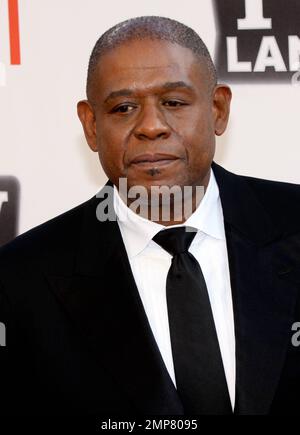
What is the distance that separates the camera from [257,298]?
4.69 feet

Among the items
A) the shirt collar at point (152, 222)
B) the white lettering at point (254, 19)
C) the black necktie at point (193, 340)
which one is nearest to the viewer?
the black necktie at point (193, 340)

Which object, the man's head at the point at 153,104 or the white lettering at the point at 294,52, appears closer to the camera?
the man's head at the point at 153,104

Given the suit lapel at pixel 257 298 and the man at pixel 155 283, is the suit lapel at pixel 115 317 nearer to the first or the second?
→ the man at pixel 155 283

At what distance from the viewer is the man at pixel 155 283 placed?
139cm

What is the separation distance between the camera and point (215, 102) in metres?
1.54

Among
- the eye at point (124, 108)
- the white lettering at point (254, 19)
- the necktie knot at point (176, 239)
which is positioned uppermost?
the white lettering at point (254, 19)

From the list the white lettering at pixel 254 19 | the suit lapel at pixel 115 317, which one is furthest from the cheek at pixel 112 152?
the white lettering at pixel 254 19

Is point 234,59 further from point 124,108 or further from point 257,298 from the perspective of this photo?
point 257,298

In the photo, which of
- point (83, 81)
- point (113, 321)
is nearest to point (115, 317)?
point (113, 321)

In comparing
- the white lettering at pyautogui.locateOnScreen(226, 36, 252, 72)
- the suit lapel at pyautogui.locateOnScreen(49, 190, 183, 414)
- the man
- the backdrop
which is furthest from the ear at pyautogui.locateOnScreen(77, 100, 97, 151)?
the white lettering at pyautogui.locateOnScreen(226, 36, 252, 72)

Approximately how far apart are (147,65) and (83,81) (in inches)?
17.3

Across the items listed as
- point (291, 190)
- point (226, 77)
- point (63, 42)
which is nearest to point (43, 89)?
point (63, 42)

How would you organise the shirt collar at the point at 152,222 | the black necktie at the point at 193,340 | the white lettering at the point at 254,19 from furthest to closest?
the white lettering at the point at 254,19
the shirt collar at the point at 152,222
the black necktie at the point at 193,340

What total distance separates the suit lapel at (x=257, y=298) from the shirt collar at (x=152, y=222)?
2 centimetres
